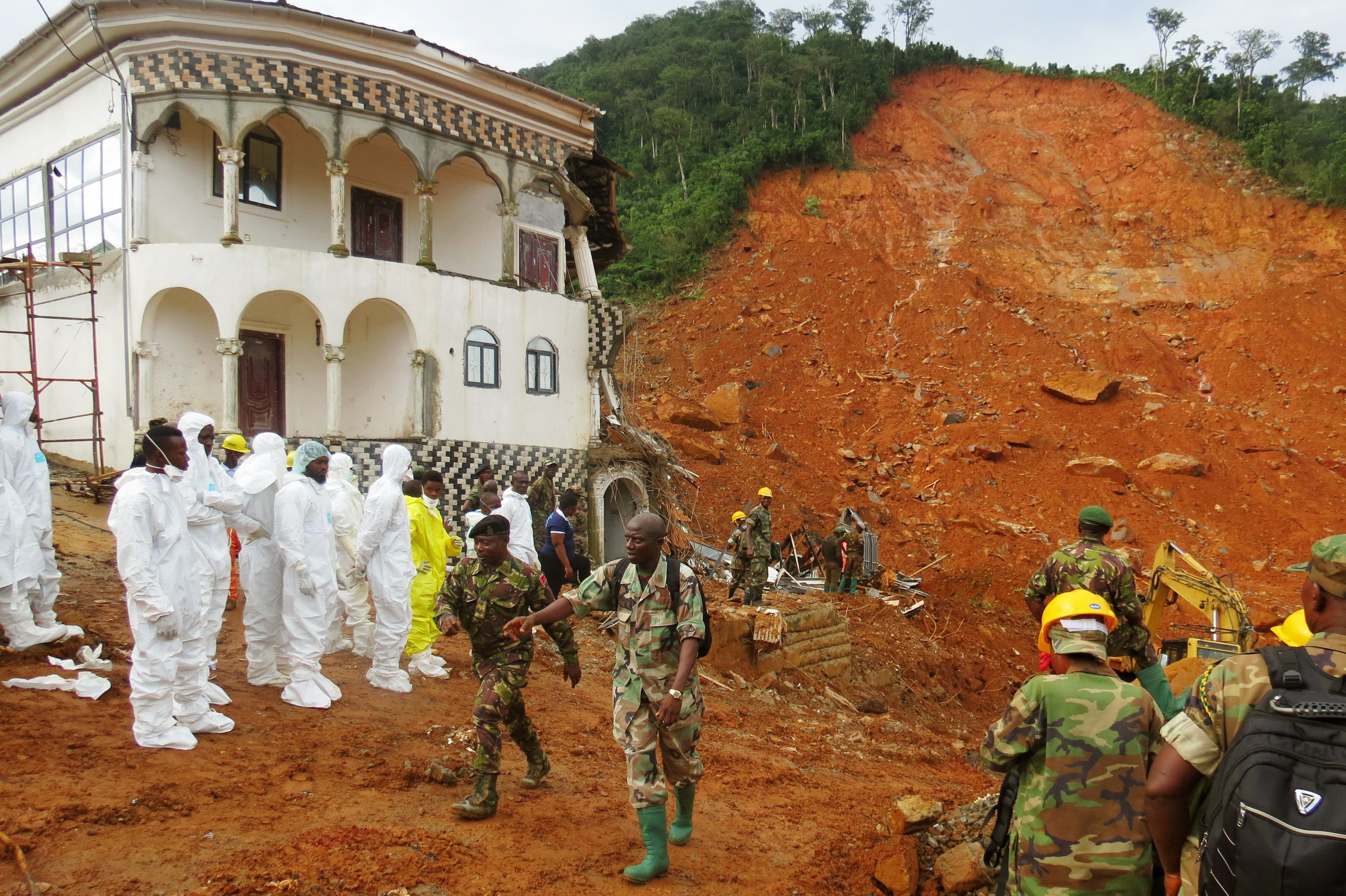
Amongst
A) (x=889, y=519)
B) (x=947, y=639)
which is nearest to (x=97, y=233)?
(x=947, y=639)

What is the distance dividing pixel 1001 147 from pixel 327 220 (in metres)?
29.6

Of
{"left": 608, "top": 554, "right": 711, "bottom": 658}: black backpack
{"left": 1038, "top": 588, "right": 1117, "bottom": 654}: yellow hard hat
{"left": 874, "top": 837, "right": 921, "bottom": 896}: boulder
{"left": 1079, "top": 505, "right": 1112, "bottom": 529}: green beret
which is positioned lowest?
{"left": 874, "top": 837, "right": 921, "bottom": 896}: boulder

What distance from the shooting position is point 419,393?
15438 mm

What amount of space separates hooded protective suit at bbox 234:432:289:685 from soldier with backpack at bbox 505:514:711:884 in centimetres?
311

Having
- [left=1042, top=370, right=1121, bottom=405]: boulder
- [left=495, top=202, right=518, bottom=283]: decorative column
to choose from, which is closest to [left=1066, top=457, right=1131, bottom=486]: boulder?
[left=1042, top=370, right=1121, bottom=405]: boulder

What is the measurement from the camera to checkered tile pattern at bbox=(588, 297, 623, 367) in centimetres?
1786

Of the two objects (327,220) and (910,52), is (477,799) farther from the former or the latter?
(910,52)

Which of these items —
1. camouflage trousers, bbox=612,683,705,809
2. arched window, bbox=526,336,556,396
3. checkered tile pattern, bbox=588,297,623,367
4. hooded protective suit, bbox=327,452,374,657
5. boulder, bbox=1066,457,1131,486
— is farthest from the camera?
boulder, bbox=1066,457,1131,486

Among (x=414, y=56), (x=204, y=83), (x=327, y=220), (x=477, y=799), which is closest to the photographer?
(x=477, y=799)

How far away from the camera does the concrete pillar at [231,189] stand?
1403cm

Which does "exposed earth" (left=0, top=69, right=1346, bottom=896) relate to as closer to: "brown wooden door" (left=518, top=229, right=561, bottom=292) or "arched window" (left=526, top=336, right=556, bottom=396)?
"arched window" (left=526, top=336, right=556, bottom=396)

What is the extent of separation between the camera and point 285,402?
51.4ft

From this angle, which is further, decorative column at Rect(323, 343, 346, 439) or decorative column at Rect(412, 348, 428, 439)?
decorative column at Rect(412, 348, 428, 439)

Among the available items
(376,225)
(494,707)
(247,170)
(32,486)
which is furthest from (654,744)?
(376,225)
